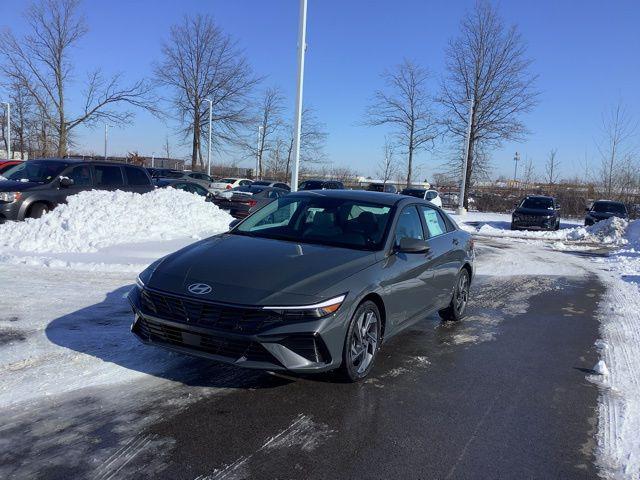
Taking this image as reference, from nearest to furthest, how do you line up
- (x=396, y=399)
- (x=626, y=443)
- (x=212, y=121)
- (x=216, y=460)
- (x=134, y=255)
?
1. (x=216, y=460)
2. (x=626, y=443)
3. (x=396, y=399)
4. (x=134, y=255)
5. (x=212, y=121)

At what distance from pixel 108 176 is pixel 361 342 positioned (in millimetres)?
10449

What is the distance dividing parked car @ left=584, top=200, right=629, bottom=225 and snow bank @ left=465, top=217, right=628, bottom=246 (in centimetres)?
225

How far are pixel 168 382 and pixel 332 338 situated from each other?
140 cm

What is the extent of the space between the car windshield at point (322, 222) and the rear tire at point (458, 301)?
6.41 feet

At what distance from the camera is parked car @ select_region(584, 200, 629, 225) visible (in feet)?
82.5

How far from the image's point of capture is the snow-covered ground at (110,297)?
423 cm

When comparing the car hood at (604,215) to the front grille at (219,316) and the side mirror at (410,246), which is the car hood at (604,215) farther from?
the front grille at (219,316)

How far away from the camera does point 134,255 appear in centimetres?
960

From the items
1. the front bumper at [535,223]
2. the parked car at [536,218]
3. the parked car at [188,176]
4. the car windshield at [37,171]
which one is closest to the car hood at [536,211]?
the parked car at [536,218]

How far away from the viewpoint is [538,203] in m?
25.3

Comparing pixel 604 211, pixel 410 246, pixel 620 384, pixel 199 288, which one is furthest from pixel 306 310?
pixel 604 211

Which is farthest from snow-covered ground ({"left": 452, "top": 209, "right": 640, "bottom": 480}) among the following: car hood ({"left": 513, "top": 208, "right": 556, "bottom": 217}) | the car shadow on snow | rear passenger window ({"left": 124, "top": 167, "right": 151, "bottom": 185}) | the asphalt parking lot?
rear passenger window ({"left": 124, "top": 167, "right": 151, "bottom": 185})

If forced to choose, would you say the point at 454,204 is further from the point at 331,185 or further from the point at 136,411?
the point at 136,411

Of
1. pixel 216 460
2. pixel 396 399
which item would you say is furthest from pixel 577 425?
pixel 216 460
